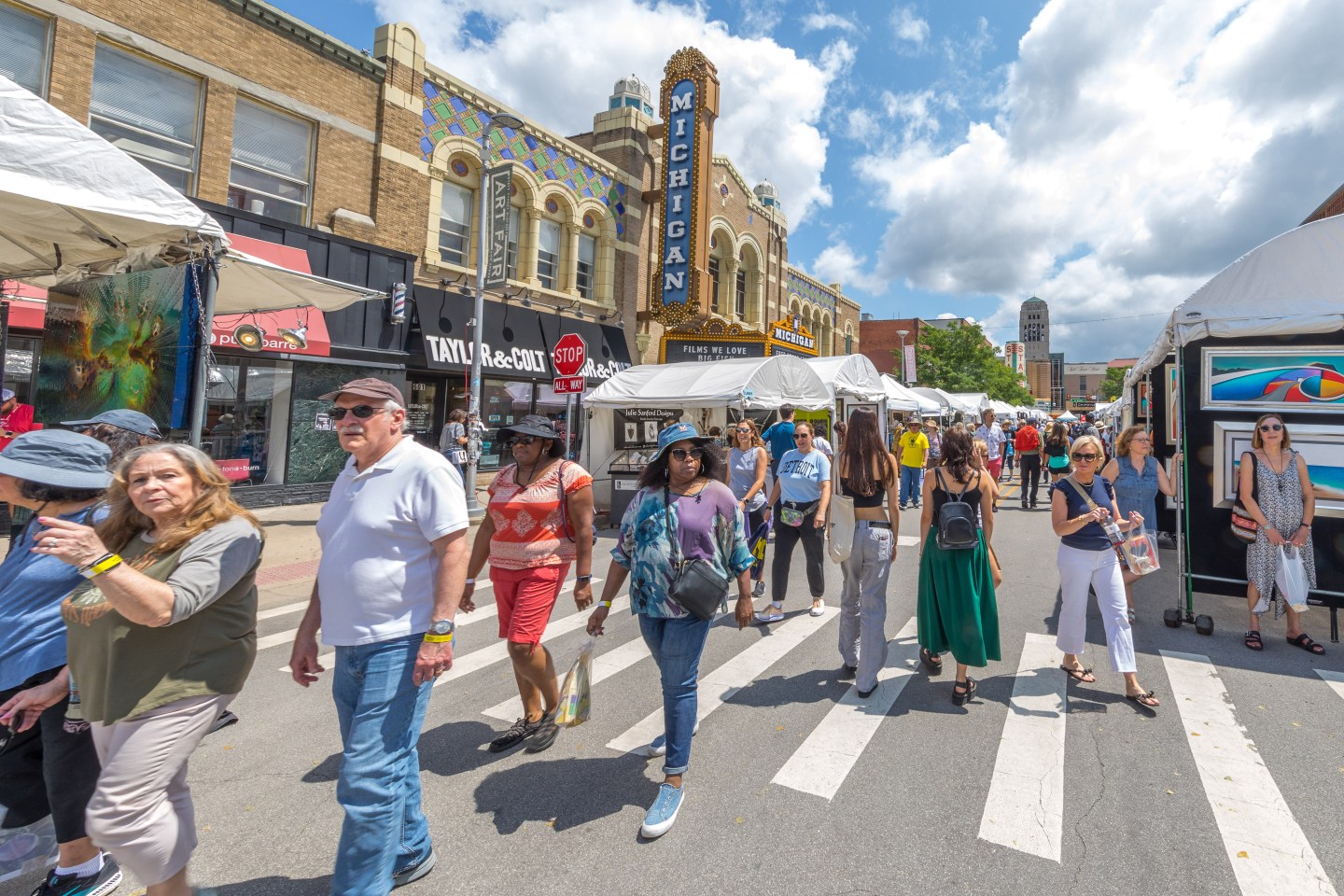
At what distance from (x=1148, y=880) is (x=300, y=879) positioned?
11.0 feet

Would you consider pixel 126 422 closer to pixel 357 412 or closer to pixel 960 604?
pixel 357 412

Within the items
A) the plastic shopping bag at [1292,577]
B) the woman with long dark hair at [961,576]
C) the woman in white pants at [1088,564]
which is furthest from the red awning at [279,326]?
the plastic shopping bag at [1292,577]

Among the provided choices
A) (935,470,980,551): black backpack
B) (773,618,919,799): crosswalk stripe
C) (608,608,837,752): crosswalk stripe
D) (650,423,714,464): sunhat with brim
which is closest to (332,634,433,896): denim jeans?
(650,423,714,464): sunhat with brim

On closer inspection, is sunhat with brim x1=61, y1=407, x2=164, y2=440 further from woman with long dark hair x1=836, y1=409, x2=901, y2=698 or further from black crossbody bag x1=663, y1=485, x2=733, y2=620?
woman with long dark hair x1=836, y1=409, x2=901, y2=698

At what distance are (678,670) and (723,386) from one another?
848 centimetres

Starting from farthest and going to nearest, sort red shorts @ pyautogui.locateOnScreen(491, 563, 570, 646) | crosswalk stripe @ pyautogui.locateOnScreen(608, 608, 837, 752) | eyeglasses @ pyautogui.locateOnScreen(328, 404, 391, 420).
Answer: crosswalk stripe @ pyautogui.locateOnScreen(608, 608, 837, 752) → red shorts @ pyautogui.locateOnScreen(491, 563, 570, 646) → eyeglasses @ pyautogui.locateOnScreen(328, 404, 391, 420)

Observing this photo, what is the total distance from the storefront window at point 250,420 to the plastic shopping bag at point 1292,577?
13819 mm

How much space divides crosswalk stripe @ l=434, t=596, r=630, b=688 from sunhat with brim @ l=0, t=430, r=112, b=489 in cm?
243

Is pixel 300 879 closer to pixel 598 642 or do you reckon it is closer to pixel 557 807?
pixel 557 807

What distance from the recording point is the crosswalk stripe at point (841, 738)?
11.0 feet

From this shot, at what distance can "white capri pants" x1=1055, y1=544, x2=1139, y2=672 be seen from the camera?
4.31m

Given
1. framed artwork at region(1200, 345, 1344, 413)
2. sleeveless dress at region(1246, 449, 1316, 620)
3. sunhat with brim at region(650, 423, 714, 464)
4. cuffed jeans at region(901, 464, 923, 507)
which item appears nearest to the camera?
sunhat with brim at region(650, 423, 714, 464)

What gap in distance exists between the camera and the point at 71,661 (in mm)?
2127

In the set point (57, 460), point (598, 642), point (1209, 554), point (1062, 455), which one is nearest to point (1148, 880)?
point (598, 642)
